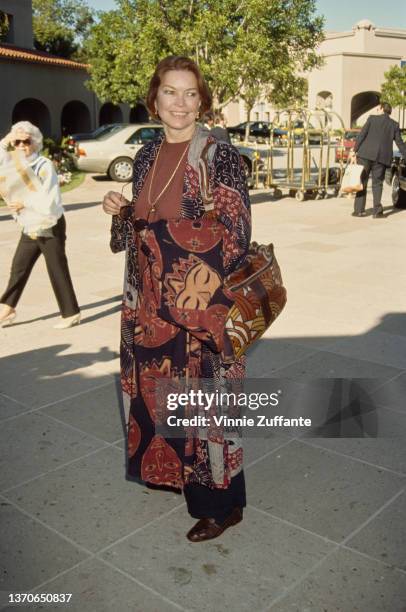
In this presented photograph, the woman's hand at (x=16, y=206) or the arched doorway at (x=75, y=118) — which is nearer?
the woman's hand at (x=16, y=206)

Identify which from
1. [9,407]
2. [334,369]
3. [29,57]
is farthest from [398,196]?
[29,57]

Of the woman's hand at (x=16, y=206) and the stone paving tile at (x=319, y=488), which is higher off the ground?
the woman's hand at (x=16, y=206)

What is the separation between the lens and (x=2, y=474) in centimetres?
383

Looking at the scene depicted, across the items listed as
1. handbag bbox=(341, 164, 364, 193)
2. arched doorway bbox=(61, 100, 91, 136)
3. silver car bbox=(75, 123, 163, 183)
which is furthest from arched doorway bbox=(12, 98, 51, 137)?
handbag bbox=(341, 164, 364, 193)

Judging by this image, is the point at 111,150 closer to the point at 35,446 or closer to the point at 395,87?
the point at 35,446

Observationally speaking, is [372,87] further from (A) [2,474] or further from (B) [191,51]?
(A) [2,474]

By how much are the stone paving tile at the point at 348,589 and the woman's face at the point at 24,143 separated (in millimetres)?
4272

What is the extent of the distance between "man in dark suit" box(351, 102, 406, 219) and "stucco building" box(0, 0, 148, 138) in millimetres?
20416

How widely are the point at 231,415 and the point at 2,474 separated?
1.42 metres

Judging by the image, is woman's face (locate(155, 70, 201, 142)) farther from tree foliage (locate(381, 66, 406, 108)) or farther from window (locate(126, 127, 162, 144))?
tree foliage (locate(381, 66, 406, 108))

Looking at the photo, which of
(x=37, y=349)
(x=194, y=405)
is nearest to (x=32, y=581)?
(x=194, y=405)

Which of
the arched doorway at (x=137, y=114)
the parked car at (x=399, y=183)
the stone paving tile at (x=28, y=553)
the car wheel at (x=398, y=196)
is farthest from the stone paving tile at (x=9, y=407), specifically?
the arched doorway at (x=137, y=114)

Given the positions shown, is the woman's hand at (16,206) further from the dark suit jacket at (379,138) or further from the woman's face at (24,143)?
the dark suit jacket at (379,138)

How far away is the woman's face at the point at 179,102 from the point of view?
10.2ft
